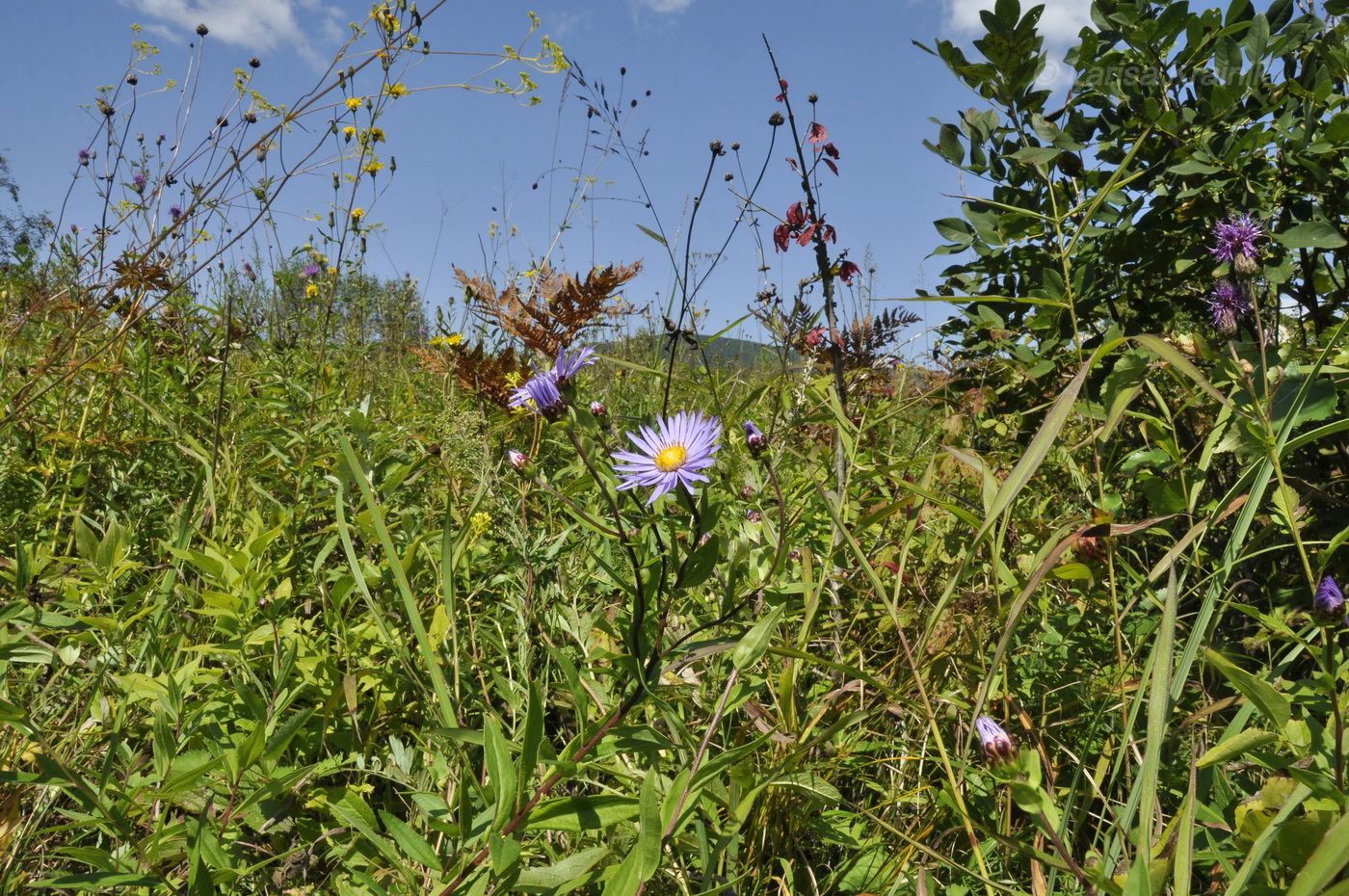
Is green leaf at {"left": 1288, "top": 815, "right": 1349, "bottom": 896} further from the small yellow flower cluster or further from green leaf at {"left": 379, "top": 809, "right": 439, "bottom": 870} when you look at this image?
the small yellow flower cluster

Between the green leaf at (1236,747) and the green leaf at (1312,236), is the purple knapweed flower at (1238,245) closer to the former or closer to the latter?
the green leaf at (1312,236)

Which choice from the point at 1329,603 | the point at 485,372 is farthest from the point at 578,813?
the point at 485,372

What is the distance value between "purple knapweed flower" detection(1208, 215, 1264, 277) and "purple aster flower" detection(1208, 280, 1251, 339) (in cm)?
3

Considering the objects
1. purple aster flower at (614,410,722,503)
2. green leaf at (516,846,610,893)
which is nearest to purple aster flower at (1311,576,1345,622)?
purple aster flower at (614,410,722,503)

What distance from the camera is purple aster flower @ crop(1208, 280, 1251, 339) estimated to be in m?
1.11

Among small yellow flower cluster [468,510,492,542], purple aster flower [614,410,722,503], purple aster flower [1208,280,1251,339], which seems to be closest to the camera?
purple aster flower [614,410,722,503]

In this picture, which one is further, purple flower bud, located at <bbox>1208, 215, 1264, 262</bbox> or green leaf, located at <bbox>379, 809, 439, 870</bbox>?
purple flower bud, located at <bbox>1208, 215, 1264, 262</bbox>

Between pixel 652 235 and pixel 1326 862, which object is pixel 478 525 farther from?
pixel 1326 862

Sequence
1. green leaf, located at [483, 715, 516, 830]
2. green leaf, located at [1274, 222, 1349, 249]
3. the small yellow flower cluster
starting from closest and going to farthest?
green leaf, located at [483, 715, 516, 830]
green leaf, located at [1274, 222, 1349, 249]
the small yellow flower cluster

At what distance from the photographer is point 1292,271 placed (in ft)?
4.52

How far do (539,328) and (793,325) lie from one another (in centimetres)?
86

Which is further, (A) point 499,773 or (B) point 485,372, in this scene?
(B) point 485,372

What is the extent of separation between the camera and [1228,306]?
113 centimetres

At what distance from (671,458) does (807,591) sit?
27 centimetres
